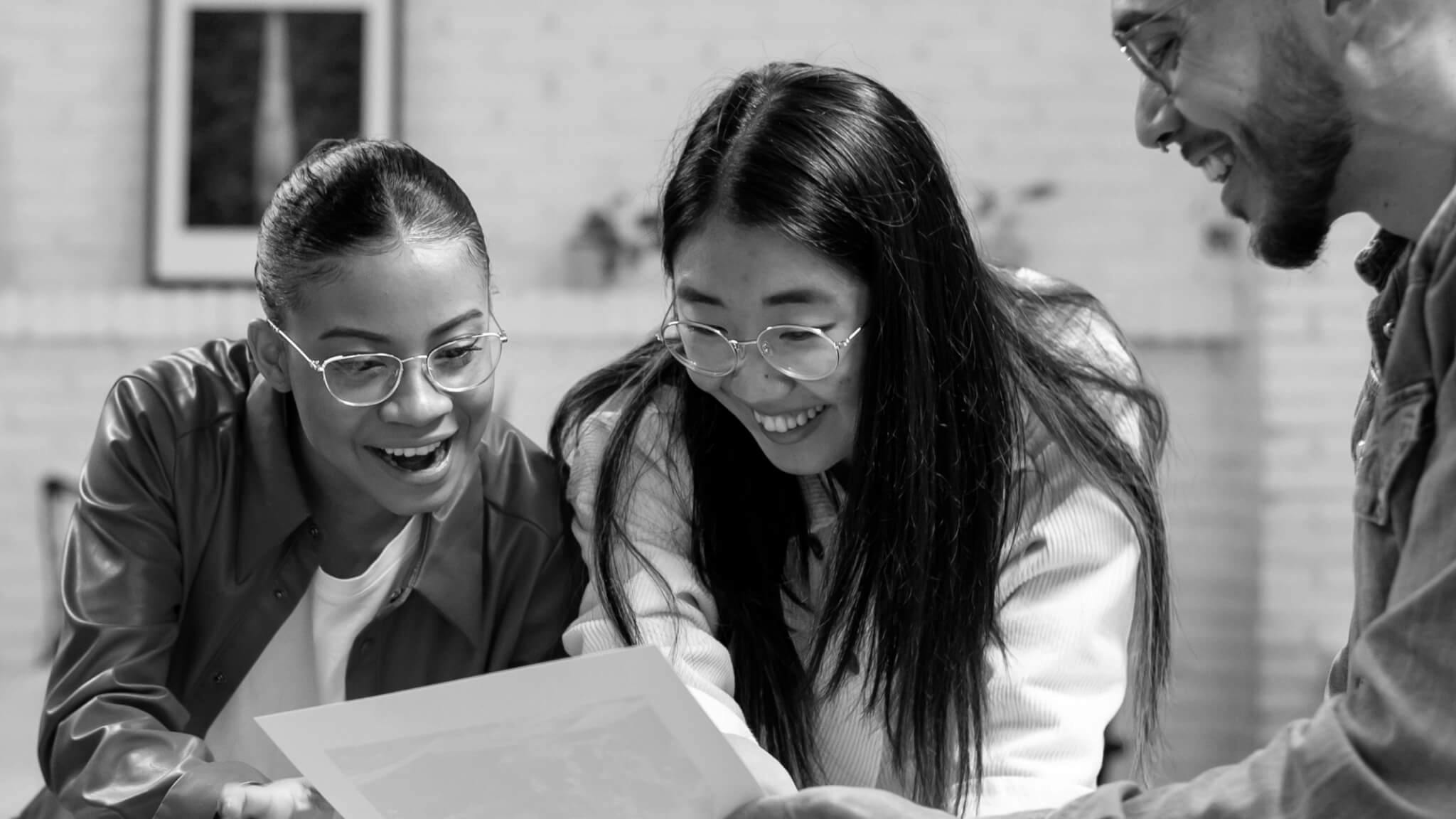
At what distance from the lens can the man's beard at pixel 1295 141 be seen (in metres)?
1.04

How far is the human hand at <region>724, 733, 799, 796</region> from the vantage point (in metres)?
1.37

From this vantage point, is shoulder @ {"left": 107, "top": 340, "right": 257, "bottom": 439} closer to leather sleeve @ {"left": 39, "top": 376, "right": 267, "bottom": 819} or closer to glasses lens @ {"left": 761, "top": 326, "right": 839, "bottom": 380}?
leather sleeve @ {"left": 39, "top": 376, "right": 267, "bottom": 819}

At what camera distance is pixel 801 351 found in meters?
1.54

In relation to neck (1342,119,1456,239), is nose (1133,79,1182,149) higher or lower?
higher

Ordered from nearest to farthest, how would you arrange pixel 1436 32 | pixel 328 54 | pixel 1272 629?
pixel 1436 32 < pixel 1272 629 < pixel 328 54

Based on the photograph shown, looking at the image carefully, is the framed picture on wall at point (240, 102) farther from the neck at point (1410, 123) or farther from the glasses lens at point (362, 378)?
the neck at point (1410, 123)

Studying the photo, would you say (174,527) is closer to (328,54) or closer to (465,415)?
(465,415)

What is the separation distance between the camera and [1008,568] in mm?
1617

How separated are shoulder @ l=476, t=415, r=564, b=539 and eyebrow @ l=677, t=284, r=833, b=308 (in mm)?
342

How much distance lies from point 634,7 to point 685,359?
328 cm

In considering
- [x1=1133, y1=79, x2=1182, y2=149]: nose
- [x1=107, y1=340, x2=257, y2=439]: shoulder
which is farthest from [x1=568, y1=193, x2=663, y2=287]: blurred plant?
[x1=1133, y1=79, x2=1182, y2=149]: nose

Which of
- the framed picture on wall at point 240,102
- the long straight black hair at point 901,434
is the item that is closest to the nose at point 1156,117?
the long straight black hair at point 901,434

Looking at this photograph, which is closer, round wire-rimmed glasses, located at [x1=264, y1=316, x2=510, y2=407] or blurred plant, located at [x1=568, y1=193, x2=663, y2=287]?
round wire-rimmed glasses, located at [x1=264, y1=316, x2=510, y2=407]

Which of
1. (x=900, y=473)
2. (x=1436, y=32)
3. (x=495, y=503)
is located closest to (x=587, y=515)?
(x=495, y=503)
